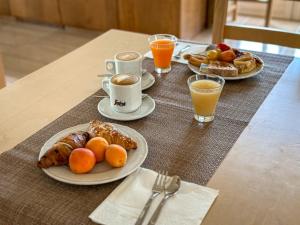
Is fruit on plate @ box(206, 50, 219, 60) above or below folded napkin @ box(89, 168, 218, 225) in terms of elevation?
above

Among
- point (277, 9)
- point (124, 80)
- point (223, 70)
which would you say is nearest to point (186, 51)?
point (223, 70)

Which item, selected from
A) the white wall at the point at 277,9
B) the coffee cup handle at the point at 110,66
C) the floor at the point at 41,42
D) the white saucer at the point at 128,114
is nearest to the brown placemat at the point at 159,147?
the white saucer at the point at 128,114

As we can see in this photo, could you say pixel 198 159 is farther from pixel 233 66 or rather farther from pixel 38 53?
pixel 38 53

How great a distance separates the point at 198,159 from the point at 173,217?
21 centimetres

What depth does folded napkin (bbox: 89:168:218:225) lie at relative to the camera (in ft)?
2.49

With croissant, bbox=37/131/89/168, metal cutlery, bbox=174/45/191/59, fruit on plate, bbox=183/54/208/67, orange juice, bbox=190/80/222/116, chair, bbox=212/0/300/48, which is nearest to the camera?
croissant, bbox=37/131/89/168

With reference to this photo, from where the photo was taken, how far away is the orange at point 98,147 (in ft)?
2.92

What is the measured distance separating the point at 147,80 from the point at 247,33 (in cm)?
57

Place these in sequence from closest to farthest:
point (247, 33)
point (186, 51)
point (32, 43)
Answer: point (186, 51)
point (247, 33)
point (32, 43)

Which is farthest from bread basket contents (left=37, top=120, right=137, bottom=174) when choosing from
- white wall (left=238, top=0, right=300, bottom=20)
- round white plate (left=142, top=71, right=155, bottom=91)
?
white wall (left=238, top=0, right=300, bottom=20)

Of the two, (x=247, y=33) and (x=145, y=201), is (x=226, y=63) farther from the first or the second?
(x=145, y=201)

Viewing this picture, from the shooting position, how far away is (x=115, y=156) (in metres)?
0.88

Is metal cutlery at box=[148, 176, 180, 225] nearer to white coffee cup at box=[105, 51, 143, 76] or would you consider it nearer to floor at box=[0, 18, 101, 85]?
white coffee cup at box=[105, 51, 143, 76]

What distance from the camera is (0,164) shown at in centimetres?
93
